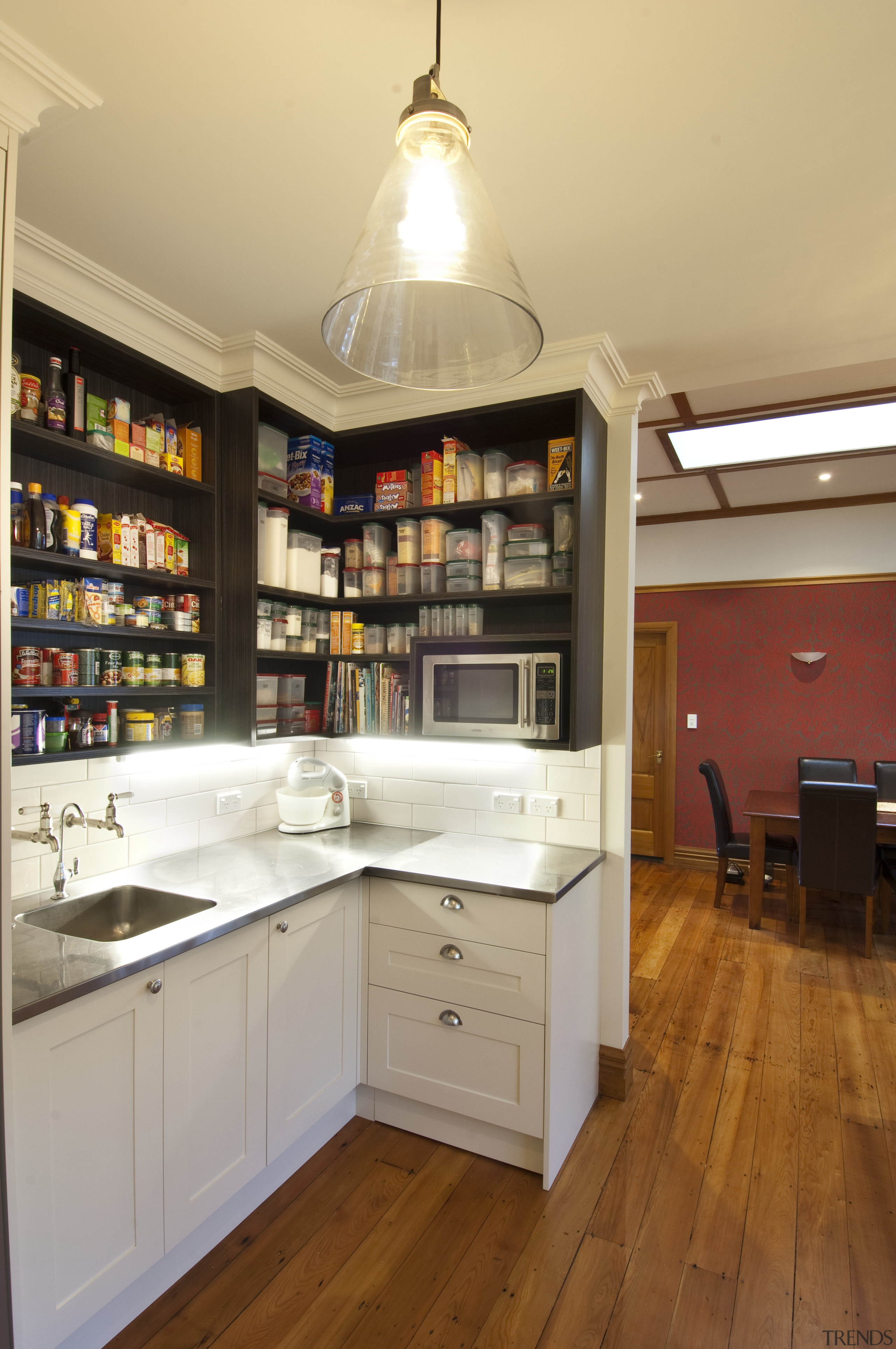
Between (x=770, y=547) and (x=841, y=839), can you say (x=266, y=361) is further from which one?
(x=770, y=547)

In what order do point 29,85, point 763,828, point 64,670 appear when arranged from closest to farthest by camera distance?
1. point 29,85
2. point 64,670
3. point 763,828

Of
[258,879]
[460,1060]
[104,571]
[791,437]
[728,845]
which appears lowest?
[460,1060]

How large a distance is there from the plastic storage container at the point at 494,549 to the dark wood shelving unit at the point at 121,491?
96 centimetres

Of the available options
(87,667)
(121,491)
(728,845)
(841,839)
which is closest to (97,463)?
(121,491)

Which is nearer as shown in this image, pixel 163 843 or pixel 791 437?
pixel 163 843

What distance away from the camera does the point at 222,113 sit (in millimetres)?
1481

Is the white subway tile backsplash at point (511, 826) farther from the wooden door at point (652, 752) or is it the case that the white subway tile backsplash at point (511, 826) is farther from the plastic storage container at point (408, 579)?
the wooden door at point (652, 752)

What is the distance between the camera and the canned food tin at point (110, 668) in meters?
2.14

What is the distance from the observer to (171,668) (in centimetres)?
239

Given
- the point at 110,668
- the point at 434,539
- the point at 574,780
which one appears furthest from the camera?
the point at 434,539

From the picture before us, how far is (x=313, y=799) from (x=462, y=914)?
0.85 meters

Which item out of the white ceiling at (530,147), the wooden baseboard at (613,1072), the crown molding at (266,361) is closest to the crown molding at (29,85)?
the white ceiling at (530,147)

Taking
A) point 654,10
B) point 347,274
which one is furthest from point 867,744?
point 347,274

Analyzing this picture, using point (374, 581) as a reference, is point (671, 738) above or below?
below
